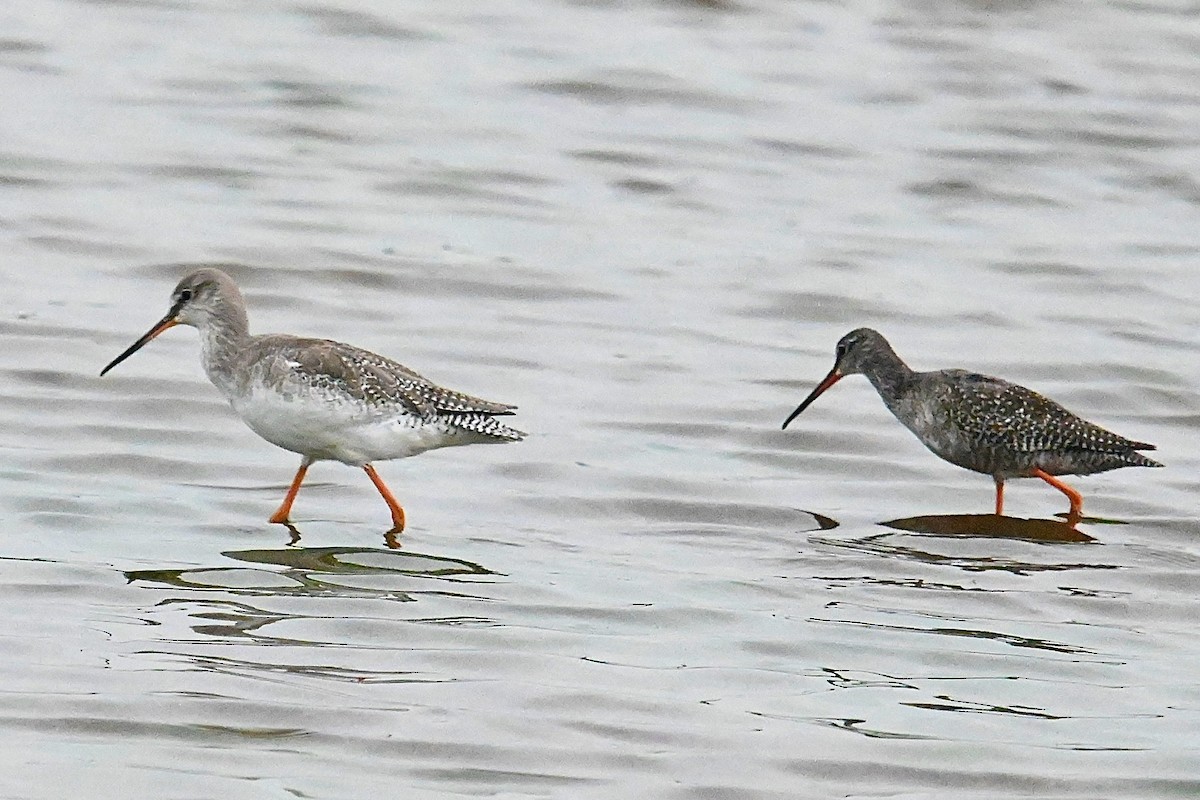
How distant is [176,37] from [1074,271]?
8438 mm

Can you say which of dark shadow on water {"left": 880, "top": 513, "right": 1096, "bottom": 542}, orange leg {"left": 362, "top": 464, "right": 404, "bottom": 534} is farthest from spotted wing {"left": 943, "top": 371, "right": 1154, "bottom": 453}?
orange leg {"left": 362, "top": 464, "right": 404, "bottom": 534}

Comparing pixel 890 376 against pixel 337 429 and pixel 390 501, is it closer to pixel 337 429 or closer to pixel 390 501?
pixel 390 501

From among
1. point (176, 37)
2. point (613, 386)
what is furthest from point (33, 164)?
point (613, 386)

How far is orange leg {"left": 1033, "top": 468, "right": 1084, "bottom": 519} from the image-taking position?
34.6 ft

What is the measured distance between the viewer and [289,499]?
31.6ft

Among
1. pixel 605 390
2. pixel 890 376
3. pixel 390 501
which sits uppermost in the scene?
pixel 890 376

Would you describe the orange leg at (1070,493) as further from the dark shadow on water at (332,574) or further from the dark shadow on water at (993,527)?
the dark shadow on water at (332,574)

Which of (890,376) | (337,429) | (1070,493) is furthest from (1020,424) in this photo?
(337,429)

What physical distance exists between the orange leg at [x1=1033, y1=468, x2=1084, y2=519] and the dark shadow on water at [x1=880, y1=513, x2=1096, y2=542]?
4.2 inches

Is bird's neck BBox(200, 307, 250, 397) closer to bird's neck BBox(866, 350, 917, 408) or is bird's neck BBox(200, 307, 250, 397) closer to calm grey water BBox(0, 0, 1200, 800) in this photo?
calm grey water BBox(0, 0, 1200, 800)

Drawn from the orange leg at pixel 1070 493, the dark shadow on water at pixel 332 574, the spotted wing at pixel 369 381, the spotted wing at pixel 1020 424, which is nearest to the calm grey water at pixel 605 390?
the dark shadow on water at pixel 332 574

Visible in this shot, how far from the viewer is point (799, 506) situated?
1032 centimetres

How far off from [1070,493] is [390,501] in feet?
11.1

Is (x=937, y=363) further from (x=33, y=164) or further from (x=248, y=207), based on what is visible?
(x=33, y=164)
